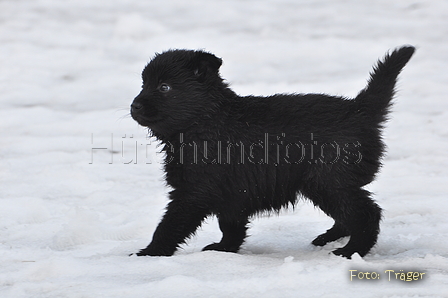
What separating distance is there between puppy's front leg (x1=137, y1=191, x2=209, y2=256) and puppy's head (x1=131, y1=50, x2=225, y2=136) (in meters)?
0.47

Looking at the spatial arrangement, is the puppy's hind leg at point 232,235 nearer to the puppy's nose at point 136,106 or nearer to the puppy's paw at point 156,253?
the puppy's paw at point 156,253

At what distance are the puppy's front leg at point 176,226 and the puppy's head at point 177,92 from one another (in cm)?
47

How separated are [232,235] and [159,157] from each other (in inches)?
105

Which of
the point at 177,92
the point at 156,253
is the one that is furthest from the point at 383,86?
the point at 156,253

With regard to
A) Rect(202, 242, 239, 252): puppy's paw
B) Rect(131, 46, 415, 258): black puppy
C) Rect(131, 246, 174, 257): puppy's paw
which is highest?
Rect(131, 46, 415, 258): black puppy

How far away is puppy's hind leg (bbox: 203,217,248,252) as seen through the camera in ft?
11.0

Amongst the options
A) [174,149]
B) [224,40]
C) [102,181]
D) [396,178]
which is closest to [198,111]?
[174,149]

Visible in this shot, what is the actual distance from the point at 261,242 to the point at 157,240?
0.76m

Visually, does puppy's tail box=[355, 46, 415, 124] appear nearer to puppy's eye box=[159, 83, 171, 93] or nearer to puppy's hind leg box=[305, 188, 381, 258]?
puppy's hind leg box=[305, 188, 381, 258]

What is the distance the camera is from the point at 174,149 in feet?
10.4

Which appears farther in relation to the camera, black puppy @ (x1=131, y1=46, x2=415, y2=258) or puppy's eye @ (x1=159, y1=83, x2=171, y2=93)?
puppy's eye @ (x1=159, y1=83, x2=171, y2=93)

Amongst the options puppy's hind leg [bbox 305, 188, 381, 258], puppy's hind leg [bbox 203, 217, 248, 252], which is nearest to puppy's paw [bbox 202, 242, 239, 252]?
puppy's hind leg [bbox 203, 217, 248, 252]

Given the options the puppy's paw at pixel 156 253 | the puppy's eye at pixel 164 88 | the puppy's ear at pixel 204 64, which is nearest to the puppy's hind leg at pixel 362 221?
the puppy's paw at pixel 156 253

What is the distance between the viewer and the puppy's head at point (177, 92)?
3.17m
